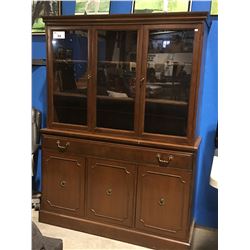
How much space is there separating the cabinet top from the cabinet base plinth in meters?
1.70

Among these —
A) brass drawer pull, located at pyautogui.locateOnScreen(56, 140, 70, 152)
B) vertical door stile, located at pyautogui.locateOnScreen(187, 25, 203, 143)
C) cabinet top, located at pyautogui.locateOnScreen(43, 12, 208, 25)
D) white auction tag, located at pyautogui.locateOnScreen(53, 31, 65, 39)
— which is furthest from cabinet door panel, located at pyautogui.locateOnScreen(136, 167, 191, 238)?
white auction tag, located at pyautogui.locateOnScreen(53, 31, 65, 39)

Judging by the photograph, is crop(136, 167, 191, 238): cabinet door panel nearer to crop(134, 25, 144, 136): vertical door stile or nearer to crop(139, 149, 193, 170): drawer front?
crop(139, 149, 193, 170): drawer front

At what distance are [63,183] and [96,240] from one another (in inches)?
22.7

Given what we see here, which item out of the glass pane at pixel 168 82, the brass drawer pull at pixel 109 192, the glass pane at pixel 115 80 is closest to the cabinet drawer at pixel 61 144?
the glass pane at pixel 115 80

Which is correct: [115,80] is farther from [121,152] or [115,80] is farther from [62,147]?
[62,147]

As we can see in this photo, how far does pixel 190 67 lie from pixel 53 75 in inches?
47.1

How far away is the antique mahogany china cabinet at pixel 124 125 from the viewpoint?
2.20 metres

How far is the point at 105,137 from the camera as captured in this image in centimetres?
239

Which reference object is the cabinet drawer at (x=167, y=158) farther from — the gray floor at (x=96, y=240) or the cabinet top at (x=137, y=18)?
the cabinet top at (x=137, y=18)

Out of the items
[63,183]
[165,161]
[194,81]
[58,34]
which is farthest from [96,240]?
[58,34]

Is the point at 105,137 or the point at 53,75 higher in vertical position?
the point at 53,75

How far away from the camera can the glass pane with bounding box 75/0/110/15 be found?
2.58m
